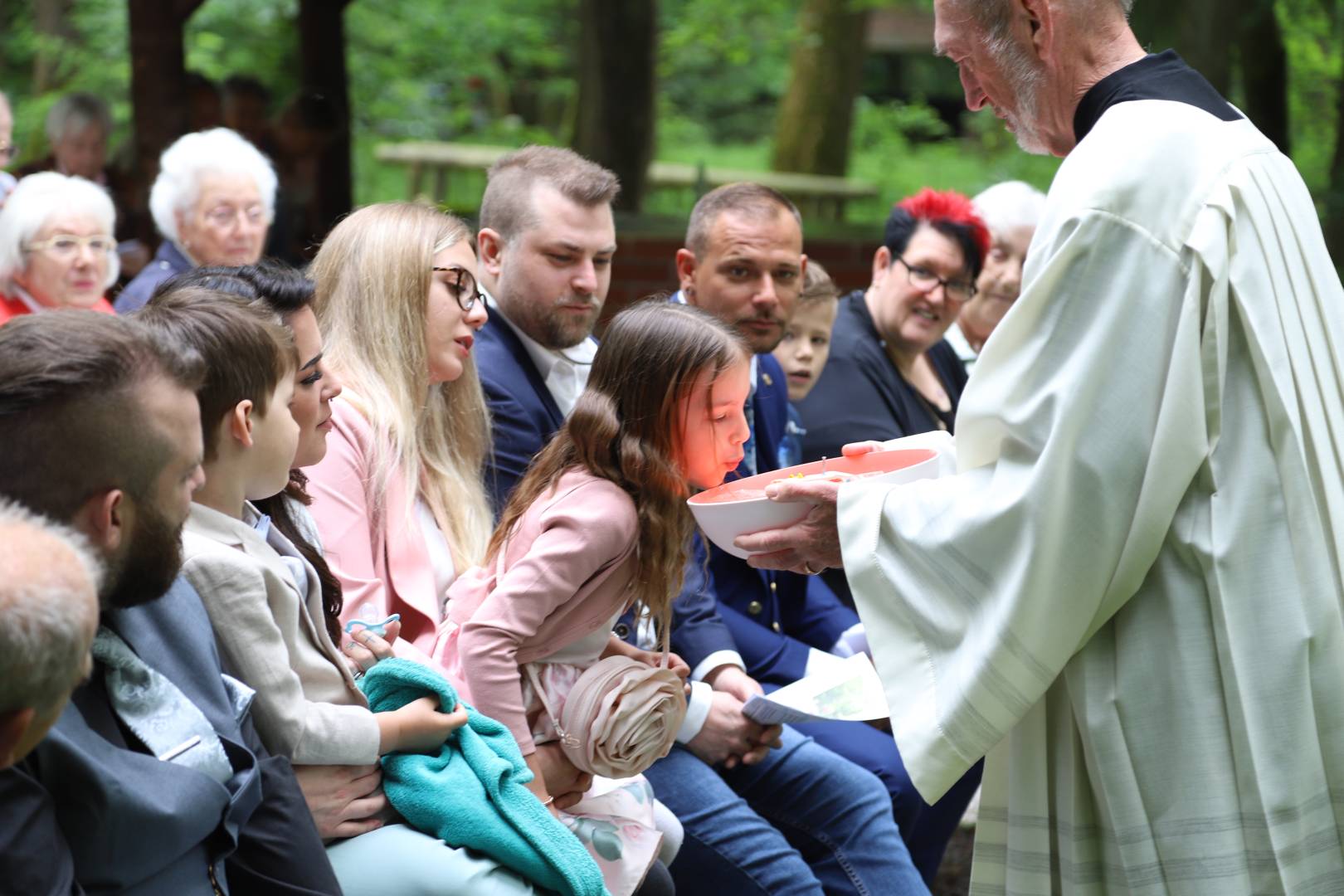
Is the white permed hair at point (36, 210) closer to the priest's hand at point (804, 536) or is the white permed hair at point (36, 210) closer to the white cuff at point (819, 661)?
the white cuff at point (819, 661)

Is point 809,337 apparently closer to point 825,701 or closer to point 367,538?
point 825,701

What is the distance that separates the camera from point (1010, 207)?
5.72 metres

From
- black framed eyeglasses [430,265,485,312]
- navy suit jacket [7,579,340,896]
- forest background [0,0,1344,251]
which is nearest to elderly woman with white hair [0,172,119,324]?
black framed eyeglasses [430,265,485,312]

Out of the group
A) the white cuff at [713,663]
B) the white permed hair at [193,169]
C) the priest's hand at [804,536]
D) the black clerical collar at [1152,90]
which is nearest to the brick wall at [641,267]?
the white permed hair at [193,169]

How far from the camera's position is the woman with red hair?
4.79 m


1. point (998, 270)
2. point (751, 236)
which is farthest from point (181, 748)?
point (998, 270)

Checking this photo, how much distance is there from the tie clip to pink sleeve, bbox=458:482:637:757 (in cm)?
74

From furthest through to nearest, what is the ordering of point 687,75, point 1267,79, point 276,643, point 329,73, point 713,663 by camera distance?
point 687,75
point 329,73
point 1267,79
point 713,663
point 276,643

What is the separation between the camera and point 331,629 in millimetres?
2574

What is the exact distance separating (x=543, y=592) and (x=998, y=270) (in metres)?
3.45

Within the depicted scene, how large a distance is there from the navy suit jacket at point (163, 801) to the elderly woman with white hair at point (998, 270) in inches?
155

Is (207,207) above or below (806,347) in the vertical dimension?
above

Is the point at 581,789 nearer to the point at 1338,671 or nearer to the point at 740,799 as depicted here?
the point at 740,799

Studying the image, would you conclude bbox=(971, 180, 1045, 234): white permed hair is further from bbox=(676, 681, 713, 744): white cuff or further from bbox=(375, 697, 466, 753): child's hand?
bbox=(375, 697, 466, 753): child's hand
